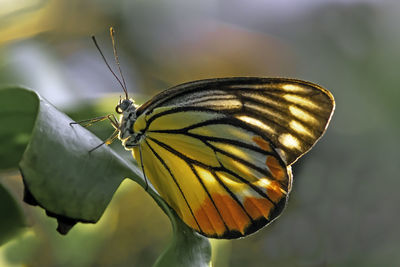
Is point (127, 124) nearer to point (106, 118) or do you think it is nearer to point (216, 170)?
point (106, 118)

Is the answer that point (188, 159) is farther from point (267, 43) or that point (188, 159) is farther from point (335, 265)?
point (267, 43)

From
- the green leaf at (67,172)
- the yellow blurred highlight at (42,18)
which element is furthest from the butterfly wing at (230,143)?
the yellow blurred highlight at (42,18)

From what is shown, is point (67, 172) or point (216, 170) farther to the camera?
point (216, 170)

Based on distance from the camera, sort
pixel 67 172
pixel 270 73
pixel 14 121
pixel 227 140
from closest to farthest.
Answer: pixel 67 172 → pixel 14 121 → pixel 227 140 → pixel 270 73

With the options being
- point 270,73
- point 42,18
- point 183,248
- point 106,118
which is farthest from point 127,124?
point 270,73

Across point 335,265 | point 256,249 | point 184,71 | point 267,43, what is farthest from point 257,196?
point 267,43

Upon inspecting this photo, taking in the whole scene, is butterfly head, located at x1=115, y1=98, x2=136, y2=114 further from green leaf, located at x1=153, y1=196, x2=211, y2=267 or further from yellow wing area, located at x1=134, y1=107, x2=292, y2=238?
green leaf, located at x1=153, y1=196, x2=211, y2=267

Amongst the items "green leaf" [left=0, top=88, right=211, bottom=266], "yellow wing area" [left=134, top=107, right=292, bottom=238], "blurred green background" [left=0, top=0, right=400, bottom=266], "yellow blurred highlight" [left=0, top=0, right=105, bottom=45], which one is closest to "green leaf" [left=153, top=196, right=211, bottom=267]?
"green leaf" [left=0, top=88, right=211, bottom=266]

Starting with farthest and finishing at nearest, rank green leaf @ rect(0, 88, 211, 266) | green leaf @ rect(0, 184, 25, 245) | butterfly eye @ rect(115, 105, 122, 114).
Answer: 1. butterfly eye @ rect(115, 105, 122, 114)
2. green leaf @ rect(0, 184, 25, 245)
3. green leaf @ rect(0, 88, 211, 266)

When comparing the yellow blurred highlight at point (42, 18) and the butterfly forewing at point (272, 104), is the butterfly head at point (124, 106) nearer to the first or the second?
the butterfly forewing at point (272, 104)
